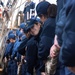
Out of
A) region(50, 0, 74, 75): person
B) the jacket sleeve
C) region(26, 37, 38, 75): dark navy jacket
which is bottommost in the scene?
region(26, 37, 38, 75): dark navy jacket

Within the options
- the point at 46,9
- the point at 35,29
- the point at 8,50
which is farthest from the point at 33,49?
the point at 8,50

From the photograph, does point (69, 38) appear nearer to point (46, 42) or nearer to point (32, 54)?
point (46, 42)

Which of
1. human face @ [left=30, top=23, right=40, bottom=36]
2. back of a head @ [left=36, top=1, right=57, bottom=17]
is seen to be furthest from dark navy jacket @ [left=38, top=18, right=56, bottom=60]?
human face @ [left=30, top=23, right=40, bottom=36]

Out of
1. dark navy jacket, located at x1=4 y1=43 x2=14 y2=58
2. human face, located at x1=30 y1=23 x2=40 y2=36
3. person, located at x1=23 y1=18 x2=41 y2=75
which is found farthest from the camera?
dark navy jacket, located at x1=4 y1=43 x2=14 y2=58

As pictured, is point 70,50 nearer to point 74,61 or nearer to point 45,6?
point 74,61

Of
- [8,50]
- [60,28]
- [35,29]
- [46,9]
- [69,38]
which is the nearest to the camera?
[69,38]

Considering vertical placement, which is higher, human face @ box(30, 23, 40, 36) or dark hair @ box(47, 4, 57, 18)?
dark hair @ box(47, 4, 57, 18)

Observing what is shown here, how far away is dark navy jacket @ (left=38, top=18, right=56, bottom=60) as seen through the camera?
13.5 feet

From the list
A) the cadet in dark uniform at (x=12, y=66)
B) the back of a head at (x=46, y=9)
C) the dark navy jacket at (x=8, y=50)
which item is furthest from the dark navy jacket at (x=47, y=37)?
the dark navy jacket at (x=8, y=50)

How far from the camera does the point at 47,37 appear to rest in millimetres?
4191

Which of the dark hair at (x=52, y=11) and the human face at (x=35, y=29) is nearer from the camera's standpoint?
the dark hair at (x=52, y=11)

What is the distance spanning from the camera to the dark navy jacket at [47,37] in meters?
4.12

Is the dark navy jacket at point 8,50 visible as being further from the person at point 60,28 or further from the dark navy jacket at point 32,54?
the person at point 60,28

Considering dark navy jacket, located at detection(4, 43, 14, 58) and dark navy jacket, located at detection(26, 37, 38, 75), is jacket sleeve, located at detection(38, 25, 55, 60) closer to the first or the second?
dark navy jacket, located at detection(26, 37, 38, 75)
